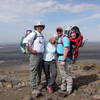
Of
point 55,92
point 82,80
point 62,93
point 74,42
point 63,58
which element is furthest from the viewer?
point 82,80

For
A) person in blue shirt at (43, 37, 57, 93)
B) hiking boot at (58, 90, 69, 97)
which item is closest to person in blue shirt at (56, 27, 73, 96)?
hiking boot at (58, 90, 69, 97)

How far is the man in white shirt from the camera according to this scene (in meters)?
7.99

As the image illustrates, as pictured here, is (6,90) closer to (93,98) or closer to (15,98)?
(15,98)

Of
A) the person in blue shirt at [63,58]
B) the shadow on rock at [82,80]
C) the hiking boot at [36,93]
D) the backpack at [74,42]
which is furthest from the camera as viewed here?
the shadow on rock at [82,80]

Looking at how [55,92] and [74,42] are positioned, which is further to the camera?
[55,92]

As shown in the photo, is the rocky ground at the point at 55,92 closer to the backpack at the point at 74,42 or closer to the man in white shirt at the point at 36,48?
the man in white shirt at the point at 36,48

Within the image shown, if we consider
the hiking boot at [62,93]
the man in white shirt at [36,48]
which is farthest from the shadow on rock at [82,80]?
the man in white shirt at [36,48]

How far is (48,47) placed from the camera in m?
8.47

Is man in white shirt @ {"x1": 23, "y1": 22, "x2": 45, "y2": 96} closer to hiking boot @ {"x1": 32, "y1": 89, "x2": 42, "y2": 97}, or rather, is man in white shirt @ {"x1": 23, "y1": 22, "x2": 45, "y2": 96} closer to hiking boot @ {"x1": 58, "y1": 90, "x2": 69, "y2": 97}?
hiking boot @ {"x1": 32, "y1": 89, "x2": 42, "y2": 97}

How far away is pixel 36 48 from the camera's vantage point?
26.5 ft

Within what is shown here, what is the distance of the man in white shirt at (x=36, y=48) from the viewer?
799 centimetres

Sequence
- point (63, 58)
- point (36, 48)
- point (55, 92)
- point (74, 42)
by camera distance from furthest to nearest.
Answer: point (55, 92)
point (74, 42)
point (36, 48)
point (63, 58)

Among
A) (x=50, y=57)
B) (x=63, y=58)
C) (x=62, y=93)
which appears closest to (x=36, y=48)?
(x=50, y=57)

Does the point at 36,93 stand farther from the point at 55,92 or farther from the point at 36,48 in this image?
the point at 36,48
